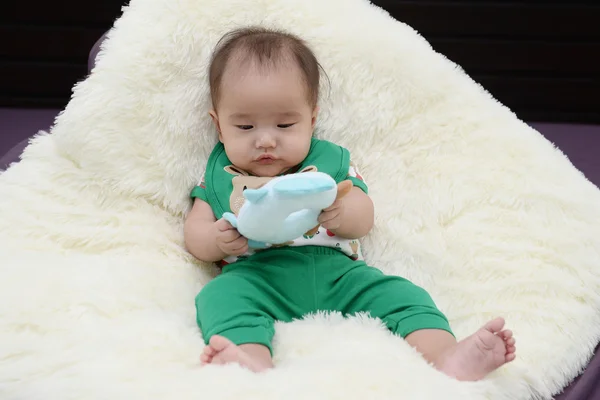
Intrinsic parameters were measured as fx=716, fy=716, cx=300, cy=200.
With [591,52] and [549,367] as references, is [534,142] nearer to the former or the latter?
[549,367]

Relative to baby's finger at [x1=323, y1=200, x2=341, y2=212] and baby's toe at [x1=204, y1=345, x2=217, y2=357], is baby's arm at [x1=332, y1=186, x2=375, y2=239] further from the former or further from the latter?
baby's toe at [x1=204, y1=345, x2=217, y2=357]

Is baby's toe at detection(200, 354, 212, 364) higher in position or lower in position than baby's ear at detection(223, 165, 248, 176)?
lower

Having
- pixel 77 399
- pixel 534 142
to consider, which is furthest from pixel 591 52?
pixel 77 399

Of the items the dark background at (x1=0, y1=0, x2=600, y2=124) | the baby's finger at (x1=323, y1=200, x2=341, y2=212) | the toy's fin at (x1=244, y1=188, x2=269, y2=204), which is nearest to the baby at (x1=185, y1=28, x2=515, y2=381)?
the baby's finger at (x1=323, y1=200, x2=341, y2=212)

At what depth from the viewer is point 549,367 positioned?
103cm

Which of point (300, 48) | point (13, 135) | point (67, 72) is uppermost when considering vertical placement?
point (300, 48)

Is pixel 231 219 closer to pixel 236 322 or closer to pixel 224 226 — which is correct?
pixel 224 226

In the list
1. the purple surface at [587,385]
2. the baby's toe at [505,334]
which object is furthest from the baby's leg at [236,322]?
the purple surface at [587,385]

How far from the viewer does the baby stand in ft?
3.55

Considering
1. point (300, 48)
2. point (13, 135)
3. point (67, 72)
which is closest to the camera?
point (300, 48)

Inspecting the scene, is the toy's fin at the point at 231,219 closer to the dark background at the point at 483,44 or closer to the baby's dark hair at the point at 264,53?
the baby's dark hair at the point at 264,53

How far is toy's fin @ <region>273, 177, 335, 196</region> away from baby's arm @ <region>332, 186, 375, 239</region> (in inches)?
8.8

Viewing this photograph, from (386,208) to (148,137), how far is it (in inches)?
18.4

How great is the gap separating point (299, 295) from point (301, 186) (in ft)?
0.93
